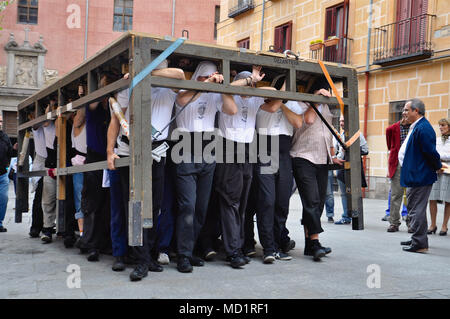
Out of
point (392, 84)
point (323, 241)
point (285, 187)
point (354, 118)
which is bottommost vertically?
point (323, 241)

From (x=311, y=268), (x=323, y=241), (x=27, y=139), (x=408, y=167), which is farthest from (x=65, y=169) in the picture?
(x=408, y=167)

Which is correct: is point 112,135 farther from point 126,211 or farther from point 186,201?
point 186,201

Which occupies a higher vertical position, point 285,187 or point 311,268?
point 285,187

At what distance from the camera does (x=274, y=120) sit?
17.7 feet

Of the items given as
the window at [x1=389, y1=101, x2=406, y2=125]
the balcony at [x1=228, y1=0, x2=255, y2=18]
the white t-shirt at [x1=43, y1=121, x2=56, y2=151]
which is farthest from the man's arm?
the balcony at [x1=228, y1=0, x2=255, y2=18]

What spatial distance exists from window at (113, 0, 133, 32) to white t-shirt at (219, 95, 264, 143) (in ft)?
81.1

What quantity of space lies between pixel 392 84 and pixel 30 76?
64.7ft

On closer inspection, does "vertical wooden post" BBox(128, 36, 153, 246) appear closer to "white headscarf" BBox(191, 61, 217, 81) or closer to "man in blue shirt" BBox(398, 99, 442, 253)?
"white headscarf" BBox(191, 61, 217, 81)

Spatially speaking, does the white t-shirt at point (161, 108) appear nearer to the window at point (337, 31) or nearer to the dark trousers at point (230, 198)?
the dark trousers at point (230, 198)

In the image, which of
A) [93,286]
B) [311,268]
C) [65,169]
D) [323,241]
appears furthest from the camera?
[323,241]

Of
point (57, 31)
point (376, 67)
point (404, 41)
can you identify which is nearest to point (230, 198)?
point (404, 41)

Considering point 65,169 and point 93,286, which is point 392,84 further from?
point 93,286

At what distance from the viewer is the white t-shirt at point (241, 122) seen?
512cm

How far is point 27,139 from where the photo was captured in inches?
285
